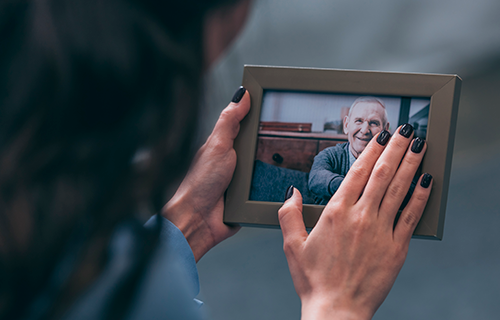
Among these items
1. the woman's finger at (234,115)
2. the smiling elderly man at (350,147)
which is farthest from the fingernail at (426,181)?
the woman's finger at (234,115)

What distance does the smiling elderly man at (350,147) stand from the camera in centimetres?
58

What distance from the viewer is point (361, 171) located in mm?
530

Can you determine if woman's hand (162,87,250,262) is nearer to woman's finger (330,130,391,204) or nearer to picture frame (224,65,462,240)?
picture frame (224,65,462,240)

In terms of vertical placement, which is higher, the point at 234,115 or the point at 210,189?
the point at 234,115

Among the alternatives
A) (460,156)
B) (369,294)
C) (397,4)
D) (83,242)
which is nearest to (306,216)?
(369,294)

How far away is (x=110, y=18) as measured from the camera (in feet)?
0.86

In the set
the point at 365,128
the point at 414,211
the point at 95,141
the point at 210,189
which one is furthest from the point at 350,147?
the point at 95,141

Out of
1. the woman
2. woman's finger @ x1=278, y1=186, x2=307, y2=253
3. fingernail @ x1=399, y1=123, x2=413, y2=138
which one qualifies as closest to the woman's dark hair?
the woman

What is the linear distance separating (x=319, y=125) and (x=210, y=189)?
0.85ft

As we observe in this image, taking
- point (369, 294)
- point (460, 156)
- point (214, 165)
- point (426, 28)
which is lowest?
point (369, 294)

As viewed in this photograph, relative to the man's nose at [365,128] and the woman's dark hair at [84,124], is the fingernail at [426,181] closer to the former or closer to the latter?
the man's nose at [365,128]

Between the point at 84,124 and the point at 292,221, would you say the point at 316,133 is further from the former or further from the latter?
the point at 84,124

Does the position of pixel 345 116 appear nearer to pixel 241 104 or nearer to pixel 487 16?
pixel 241 104

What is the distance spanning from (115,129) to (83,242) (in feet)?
0.39
